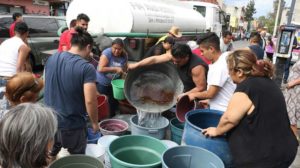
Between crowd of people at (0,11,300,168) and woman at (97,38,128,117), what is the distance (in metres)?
0.88

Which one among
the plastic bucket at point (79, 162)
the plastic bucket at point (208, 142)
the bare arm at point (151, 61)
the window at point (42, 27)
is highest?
the window at point (42, 27)

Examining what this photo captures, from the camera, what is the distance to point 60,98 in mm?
2611

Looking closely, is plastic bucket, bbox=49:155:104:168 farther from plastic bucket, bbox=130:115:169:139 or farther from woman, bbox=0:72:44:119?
plastic bucket, bbox=130:115:169:139

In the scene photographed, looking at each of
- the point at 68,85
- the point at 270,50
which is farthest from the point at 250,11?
the point at 68,85

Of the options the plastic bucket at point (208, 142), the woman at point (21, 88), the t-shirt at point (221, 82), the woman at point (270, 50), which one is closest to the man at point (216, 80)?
the t-shirt at point (221, 82)

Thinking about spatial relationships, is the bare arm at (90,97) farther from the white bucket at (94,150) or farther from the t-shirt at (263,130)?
the t-shirt at (263,130)

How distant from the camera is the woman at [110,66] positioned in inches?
173

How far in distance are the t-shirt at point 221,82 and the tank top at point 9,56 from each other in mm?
2849

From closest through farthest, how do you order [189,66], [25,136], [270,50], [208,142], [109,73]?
Answer: [25,136]
[208,142]
[189,66]
[109,73]
[270,50]

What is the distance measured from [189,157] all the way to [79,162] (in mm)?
999

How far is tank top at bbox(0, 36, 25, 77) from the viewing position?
13.0 ft

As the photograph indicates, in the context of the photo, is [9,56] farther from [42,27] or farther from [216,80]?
[42,27]

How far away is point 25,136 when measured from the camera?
1369 millimetres

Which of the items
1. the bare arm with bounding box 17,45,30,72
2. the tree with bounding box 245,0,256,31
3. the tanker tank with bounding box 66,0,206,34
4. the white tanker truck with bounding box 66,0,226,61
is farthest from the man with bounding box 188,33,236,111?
the tree with bounding box 245,0,256,31
